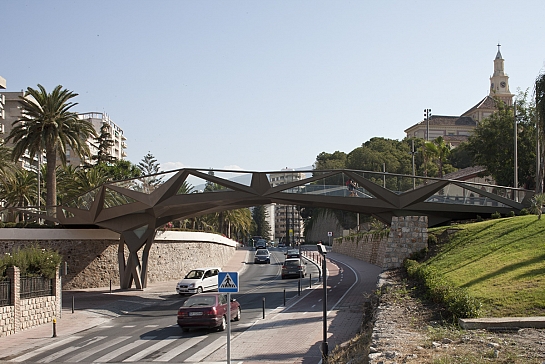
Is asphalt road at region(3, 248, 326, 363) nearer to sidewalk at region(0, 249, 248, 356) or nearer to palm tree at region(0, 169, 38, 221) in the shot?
sidewalk at region(0, 249, 248, 356)

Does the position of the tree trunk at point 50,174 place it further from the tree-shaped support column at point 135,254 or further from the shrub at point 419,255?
the shrub at point 419,255

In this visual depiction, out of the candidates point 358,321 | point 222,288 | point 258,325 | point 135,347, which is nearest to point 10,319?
point 135,347

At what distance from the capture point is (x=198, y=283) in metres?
36.1

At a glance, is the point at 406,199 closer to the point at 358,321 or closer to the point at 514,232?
the point at 514,232

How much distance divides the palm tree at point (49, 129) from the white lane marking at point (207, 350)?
2577 cm

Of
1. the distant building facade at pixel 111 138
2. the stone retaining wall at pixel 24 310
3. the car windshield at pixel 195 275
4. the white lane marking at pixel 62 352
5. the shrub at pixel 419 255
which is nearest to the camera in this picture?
the white lane marking at pixel 62 352

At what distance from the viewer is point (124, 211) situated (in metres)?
36.1

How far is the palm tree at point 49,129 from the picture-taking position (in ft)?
140

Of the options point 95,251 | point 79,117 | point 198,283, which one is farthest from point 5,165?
point 79,117

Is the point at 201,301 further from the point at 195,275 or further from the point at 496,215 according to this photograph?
the point at 496,215

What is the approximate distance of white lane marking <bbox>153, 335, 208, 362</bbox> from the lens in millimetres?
17750

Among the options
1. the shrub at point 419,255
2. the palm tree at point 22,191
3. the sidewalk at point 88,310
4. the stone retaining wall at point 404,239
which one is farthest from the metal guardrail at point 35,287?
the palm tree at point 22,191

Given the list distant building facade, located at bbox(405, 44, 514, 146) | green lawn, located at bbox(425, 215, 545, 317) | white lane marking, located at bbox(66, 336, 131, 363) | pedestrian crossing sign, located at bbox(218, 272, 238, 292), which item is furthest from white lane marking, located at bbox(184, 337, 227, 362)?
distant building facade, located at bbox(405, 44, 514, 146)

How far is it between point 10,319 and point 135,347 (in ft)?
20.4
